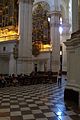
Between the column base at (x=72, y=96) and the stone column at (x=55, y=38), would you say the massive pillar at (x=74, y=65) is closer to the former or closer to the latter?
the column base at (x=72, y=96)

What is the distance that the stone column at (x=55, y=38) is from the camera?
30.7 metres

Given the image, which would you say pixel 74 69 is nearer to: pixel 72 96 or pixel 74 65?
pixel 74 65

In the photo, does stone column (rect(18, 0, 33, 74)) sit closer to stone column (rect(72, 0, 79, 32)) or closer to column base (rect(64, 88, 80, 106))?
stone column (rect(72, 0, 79, 32))

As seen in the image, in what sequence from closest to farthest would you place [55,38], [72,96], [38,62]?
[72,96], [55,38], [38,62]

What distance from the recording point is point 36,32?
113 ft

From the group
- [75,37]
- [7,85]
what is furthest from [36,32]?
[75,37]

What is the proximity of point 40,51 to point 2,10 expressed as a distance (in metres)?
10.4

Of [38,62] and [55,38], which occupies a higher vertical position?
[55,38]

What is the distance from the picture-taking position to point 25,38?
20500 mm

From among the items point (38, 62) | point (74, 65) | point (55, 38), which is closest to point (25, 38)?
point (55, 38)

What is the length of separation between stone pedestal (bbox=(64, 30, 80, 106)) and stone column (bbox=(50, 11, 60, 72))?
2030cm

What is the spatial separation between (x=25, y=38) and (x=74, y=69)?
1144 centimetres

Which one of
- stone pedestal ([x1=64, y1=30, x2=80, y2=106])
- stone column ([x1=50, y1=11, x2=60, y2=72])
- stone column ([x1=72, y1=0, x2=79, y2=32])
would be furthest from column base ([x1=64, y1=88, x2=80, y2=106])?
stone column ([x1=50, y1=11, x2=60, y2=72])

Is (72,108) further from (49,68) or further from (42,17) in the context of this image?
(42,17)
